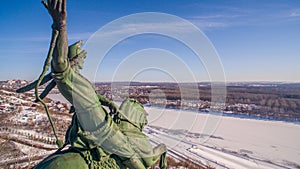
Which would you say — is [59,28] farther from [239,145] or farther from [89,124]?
[239,145]

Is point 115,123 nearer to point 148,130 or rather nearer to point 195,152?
point 195,152

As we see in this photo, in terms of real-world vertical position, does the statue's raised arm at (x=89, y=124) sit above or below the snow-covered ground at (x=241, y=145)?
above

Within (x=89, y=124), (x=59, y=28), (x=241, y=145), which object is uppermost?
(x=59, y=28)

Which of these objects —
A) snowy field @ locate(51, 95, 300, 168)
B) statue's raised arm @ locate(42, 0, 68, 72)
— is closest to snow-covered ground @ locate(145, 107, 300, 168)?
snowy field @ locate(51, 95, 300, 168)

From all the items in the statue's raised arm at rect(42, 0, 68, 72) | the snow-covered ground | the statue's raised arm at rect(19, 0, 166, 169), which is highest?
the statue's raised arm at rect(42, 0, 68, 72)

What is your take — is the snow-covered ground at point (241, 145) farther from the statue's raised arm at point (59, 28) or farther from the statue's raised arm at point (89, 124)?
the statue's raised arm at point (59, 28)

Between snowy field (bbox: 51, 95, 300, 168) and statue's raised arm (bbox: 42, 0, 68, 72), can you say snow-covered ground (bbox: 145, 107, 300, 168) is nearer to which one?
snowy field (bbox: 51, 95, 300, 168)

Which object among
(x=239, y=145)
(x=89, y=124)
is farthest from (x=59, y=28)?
(x=239, y=145)

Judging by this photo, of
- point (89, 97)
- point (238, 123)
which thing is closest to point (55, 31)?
point (89, 97)

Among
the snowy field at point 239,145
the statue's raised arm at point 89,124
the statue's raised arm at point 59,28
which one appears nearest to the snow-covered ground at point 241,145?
the snowy field at point 239,145
